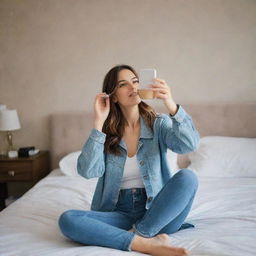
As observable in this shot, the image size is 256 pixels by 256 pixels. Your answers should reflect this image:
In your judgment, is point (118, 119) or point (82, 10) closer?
point (118, 119)

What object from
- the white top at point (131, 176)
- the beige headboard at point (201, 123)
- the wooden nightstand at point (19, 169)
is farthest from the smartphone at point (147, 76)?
the wooden nightstand at point (19, 169)

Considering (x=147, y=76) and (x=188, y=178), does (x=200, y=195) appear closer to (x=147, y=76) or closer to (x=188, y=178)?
(x=188, y=178)

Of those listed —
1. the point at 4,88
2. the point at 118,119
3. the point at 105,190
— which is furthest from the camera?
the point at 4,88

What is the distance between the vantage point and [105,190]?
1443 millimetres

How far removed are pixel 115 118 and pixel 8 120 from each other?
1.51 meters

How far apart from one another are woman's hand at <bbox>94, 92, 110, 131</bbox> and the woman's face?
0.22ft

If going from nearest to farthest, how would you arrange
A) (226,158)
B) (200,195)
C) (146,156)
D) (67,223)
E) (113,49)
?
1. (67,223)
2. (146,156)
3. (200,195)
4. (226,158)
5. (113,49)

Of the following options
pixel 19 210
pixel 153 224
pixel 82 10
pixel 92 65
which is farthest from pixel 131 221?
pixel 82 10

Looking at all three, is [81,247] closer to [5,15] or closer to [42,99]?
[42,99]

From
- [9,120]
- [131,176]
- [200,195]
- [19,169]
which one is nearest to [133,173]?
[131,176]

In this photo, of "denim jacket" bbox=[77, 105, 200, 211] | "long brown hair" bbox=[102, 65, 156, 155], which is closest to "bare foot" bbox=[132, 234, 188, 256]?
"denim jacket" bbox=[77, 105, 200, 211]

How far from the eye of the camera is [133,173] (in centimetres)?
146

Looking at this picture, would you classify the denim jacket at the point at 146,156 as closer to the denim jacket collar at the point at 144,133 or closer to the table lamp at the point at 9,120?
the denim jacket collar at the point at 144,133

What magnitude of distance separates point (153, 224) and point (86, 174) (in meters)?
0.40
